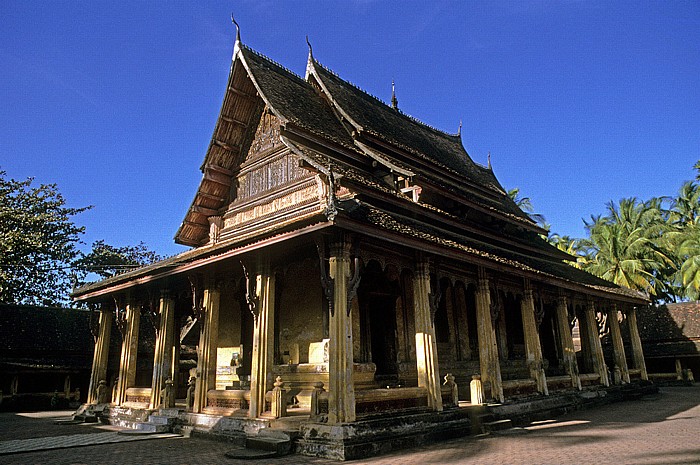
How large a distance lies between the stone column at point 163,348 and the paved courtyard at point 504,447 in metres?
1.41

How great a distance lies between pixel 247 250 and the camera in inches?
392

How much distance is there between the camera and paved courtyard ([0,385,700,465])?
305 inches

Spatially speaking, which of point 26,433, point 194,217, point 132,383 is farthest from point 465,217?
point 26,433

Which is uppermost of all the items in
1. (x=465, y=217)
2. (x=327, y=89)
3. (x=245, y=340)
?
(x=327, y=89)

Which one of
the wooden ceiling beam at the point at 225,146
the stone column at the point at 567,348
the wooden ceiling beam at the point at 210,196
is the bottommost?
the stone column at the point at 567,348

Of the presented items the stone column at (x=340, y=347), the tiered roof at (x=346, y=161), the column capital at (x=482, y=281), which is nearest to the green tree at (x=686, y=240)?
the tiered roof at (x=346, y=161)

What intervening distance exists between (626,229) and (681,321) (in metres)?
16.2

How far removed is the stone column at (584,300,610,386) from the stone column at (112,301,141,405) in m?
15.6

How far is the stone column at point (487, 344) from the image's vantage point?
12531 mm

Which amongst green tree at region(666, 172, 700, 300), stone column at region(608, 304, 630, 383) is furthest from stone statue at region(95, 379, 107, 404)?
green tree at region(666, 172, 700, 300)

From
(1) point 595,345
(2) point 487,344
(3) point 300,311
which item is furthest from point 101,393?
(1) point 595,345

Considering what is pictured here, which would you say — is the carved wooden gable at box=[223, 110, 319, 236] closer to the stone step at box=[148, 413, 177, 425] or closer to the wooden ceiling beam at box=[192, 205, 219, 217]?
the wooden ceiling beam at box=[192, 205, 219, 217]

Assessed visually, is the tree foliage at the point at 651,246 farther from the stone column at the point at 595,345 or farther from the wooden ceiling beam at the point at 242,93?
the wooden ceiling beam at the point at 242,93

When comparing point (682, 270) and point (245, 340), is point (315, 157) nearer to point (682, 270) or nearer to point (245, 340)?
point (245, 340)
